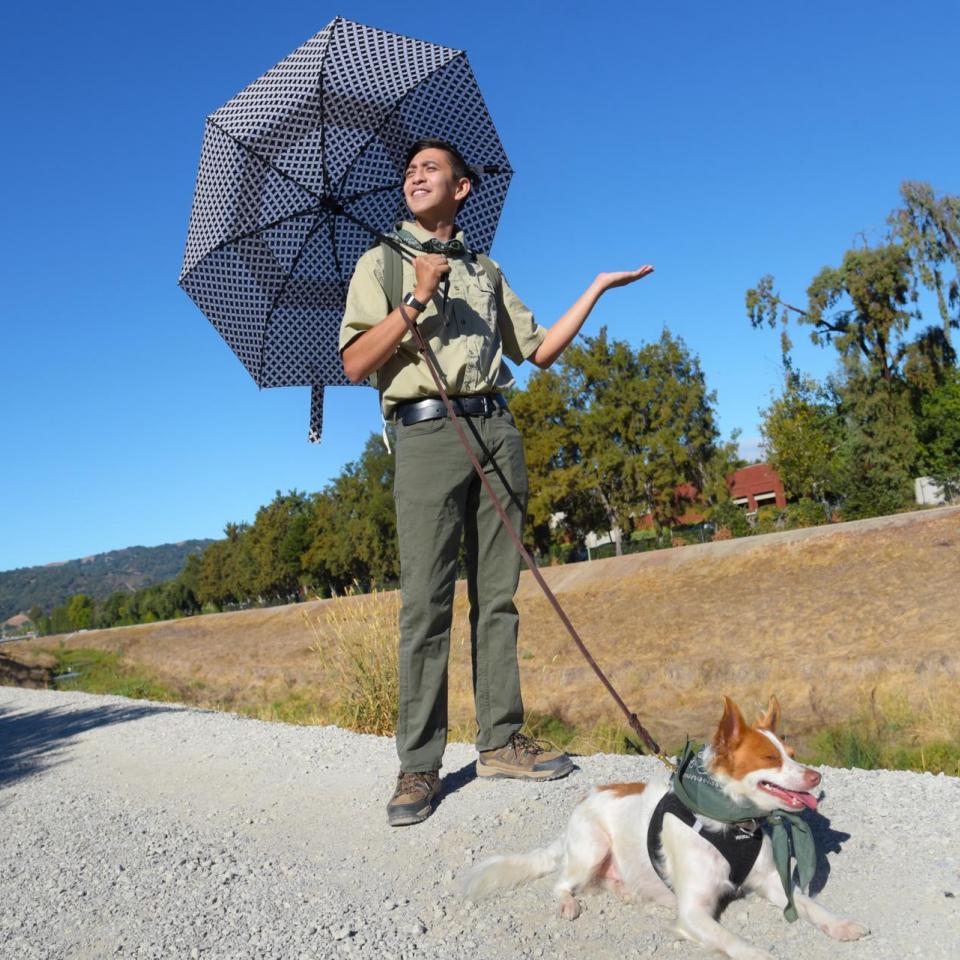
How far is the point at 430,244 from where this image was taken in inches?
165

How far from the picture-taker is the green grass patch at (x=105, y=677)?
55.7ft

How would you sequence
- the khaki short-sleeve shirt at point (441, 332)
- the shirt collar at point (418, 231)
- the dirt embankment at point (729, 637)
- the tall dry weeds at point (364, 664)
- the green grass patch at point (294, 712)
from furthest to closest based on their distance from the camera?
the dirt embankment at point (729, 637) → the green grass patch at point (294, 712) → the tall dry weeds at point (364, 664) → the shirt collar at point (418, 231) → the khaki short-sleeve shirt at point (441, 332)

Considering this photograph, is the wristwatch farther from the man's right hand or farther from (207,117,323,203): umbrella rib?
(207,117,323,203): umbrella rib

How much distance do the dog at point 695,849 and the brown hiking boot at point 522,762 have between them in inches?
39.9

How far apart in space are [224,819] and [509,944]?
6.86ft

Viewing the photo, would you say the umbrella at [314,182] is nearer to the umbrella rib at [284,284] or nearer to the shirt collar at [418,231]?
the umbrella rib at [284,284]

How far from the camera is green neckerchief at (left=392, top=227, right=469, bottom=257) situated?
4.18m

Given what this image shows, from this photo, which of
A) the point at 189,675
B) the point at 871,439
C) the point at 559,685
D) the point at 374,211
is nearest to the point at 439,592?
the point at 374,211

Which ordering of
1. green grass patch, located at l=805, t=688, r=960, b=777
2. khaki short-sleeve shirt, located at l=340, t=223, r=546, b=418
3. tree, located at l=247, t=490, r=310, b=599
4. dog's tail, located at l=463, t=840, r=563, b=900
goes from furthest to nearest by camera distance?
1. tree, located at l=247, t=490, r=310, b=599
2. green grass patch, located at l=805, t=688, r=960, b=777
3. khaki short-sleeve shirt, located at l=340, t=223, r=546, b=418
4. dog's tail, located at l=463, t=840, r=563, b=900

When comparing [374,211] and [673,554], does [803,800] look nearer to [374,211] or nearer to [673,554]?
[374,211]

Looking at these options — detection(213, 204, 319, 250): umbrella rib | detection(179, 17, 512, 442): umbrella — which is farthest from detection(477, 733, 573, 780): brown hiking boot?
detection(213, 204, 319, 250): umbrella rib

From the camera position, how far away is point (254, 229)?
4625mm

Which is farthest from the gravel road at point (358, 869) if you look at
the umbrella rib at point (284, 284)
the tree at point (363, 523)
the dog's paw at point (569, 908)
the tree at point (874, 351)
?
the tree at point (363, 523)

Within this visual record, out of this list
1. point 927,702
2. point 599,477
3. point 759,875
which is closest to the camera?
point 759,875
